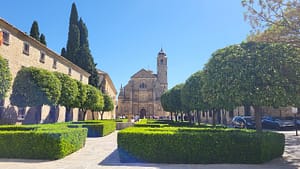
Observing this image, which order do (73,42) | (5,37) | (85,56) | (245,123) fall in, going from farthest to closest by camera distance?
(85,56), (73,42), (245,123), (5,37)

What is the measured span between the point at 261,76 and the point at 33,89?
14920 millimetres

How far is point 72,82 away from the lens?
2120 cm

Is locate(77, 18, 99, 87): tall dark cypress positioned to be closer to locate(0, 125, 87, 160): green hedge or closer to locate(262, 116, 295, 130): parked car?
locate(262, 116, 295, 130): parked car

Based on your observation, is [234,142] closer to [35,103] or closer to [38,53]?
[35,103]

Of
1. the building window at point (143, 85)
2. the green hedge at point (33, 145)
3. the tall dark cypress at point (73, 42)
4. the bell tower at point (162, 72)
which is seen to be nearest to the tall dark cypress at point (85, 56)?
the tall dark cypress at point (73, 42)

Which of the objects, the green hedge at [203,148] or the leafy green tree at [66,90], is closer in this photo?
the green hedge at [203,148]

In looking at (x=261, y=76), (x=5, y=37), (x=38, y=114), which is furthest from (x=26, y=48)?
(x=261, y=76)

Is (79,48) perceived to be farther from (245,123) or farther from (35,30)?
(245,123)

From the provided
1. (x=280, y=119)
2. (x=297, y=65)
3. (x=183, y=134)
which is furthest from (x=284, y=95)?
(x=280, y=119)

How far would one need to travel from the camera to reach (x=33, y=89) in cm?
1673

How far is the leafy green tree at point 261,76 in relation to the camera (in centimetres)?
847

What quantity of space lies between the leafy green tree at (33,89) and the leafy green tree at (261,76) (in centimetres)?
1279

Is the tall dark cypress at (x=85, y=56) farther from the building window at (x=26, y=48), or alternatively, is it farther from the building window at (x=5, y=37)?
the building window at (x=5, y=37)

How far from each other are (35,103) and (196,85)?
1225cm
